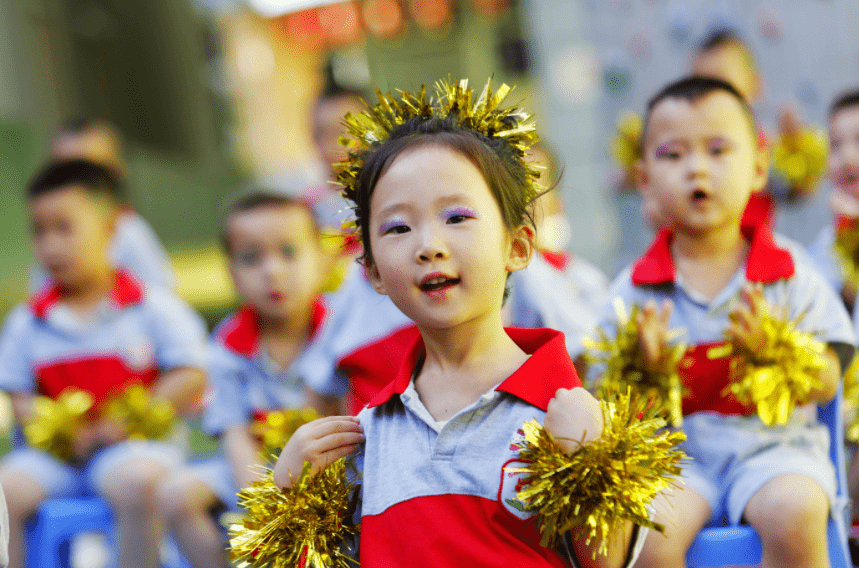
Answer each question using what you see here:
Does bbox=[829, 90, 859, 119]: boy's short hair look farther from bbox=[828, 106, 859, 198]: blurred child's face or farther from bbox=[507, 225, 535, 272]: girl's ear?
bbox=[507, 225, 535, 272]: girl's ear

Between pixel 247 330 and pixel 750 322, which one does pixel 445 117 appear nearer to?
pixel 750 322

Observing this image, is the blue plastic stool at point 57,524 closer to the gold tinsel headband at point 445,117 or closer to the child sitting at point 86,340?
the child sitting at point 86,340

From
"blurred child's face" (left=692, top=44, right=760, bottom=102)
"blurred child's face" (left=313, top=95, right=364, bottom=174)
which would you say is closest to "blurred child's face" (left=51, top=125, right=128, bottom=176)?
"blurred child's face" (left=313, top=95, right=364, bottom=174)

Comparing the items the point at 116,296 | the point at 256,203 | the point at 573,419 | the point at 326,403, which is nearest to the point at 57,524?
the point at 116,296

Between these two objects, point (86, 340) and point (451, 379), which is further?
point (86, 340)

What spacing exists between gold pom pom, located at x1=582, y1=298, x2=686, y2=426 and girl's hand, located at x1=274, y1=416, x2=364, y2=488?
19.0 inches

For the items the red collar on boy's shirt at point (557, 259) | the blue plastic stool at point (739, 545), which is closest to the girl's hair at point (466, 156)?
the blue plastic stool at point (739, 545)

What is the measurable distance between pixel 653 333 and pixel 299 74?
8110 millimetres

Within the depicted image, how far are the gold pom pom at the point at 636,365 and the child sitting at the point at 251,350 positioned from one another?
726 millimetres

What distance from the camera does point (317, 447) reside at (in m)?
1.08

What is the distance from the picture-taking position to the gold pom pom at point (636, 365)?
1.42 meters

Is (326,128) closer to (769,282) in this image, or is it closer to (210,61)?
(769,282)

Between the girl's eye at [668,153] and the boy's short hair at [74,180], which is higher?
the boy's short hair at [74,180]

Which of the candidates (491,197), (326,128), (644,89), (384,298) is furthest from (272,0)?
(491,197)
